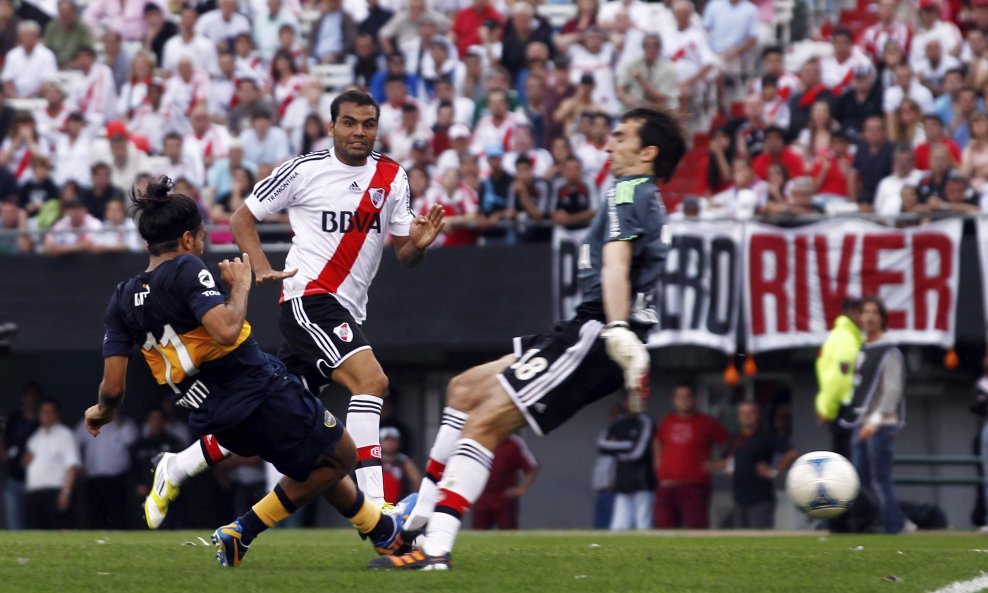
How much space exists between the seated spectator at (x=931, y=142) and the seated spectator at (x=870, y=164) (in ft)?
1.16

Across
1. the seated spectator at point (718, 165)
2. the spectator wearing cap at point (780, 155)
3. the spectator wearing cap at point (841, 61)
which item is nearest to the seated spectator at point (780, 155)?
the spectator wearing cap at point (780, 155)

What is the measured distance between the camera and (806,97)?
17.7 metres

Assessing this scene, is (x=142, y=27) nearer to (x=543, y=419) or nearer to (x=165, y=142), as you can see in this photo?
(x=165, y=142)

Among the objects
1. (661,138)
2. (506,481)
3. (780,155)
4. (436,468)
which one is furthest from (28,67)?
(661,138)

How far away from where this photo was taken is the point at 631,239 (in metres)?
7.56

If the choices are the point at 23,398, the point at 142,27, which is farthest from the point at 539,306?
the point at 142,27

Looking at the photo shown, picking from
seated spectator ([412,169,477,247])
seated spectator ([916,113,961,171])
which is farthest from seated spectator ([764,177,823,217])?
seated spectator ([412,169,477,247])

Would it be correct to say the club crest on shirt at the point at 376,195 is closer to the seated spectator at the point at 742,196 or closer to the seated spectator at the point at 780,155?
the seated spectator at the point at 742,196

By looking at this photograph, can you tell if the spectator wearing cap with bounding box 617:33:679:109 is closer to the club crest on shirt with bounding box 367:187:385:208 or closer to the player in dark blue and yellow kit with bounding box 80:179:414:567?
the club crest on shirt with bounding box 367:187:385:208

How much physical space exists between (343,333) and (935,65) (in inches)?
425

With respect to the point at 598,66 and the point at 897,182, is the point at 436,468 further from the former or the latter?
the point at 598,66

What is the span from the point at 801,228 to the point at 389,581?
32.3ft

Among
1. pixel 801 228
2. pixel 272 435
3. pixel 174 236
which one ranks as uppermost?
pixel 801 228

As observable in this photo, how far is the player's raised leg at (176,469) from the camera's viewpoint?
8.15 m
